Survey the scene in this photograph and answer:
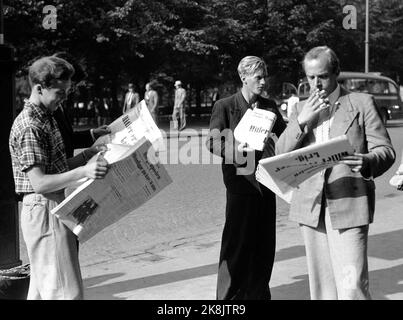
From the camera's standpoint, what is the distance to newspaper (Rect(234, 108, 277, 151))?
4.37 m

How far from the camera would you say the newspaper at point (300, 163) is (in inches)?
129

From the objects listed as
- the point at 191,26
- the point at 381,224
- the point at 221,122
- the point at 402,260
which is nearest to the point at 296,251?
the point at 402,260

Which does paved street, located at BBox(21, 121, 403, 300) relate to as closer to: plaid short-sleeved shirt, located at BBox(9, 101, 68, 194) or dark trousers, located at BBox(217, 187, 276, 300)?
dark trousers, located at BBox(217, 187, 276, 300)

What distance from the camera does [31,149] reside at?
10.8 feet

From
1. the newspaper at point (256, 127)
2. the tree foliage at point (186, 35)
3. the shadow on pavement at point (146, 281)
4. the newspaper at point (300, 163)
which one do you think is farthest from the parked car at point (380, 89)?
the newspaper at point (300, 163)

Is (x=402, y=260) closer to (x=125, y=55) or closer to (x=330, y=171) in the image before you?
(x=330, y=171)

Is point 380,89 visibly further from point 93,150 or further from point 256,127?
point 93,150

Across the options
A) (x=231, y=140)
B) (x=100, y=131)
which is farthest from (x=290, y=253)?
(x=100, y=131)

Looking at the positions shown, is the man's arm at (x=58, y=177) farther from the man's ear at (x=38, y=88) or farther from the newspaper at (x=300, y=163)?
the newspaper at (x=300, y=163)

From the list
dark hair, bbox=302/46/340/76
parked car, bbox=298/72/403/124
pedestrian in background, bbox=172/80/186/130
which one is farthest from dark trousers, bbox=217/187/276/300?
parked car, bbox=298/72/403/124

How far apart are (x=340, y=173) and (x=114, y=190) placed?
1.23 metres

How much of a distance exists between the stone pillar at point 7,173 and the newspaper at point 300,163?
85.9 inches

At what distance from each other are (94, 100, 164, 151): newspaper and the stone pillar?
1.29 metres

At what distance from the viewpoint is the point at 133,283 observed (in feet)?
18.1
